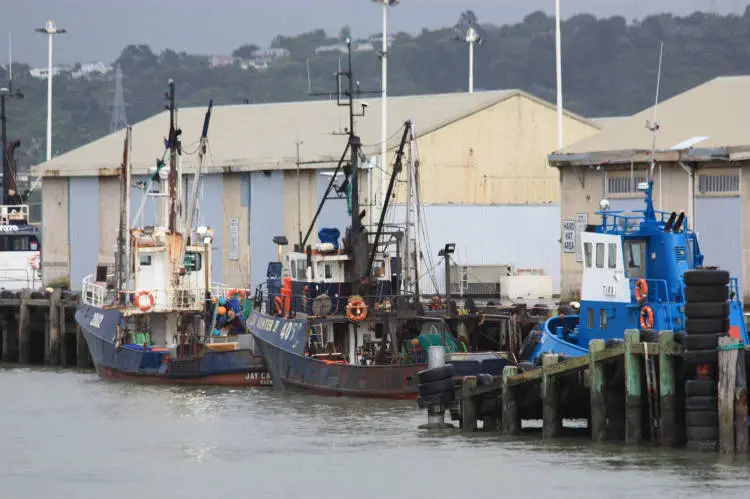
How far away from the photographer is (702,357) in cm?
2561

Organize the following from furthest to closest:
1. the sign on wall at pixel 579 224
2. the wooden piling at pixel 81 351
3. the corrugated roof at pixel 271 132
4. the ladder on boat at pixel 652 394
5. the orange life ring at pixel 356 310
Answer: the corrugated roof at pixel 271 132 → the wooden piling at pixel 81 351 → the sign on wall at pixel 579 224 → the orange life ring at pixel 356 310 → the ladder on boat at pixel 652 394

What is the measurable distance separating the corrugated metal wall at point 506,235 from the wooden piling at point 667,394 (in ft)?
81.5

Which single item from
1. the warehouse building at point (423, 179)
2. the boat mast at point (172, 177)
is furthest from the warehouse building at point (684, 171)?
the boat mast at point (172, 177)

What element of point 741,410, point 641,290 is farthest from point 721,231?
point 741,410

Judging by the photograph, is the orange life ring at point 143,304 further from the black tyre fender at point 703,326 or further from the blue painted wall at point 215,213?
the black tyre fender at point 703,326

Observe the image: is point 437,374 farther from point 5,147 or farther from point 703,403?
point 5,147

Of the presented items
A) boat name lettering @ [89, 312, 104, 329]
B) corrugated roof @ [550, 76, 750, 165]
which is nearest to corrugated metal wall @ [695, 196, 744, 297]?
corrugated roof @ [550, 76, 750, 165]

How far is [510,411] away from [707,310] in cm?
483

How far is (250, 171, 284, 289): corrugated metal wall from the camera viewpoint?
51562 mm

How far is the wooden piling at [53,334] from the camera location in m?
50.7

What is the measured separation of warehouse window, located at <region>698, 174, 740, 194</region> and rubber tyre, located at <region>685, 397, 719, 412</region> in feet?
52.3

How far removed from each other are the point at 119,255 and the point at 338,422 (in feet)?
46.1

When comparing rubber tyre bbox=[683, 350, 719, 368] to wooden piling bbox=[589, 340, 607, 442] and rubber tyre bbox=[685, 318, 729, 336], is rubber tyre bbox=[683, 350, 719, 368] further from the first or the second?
wooden piling bbox=[589, 340, 607, 442]

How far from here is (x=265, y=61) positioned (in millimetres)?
168875
